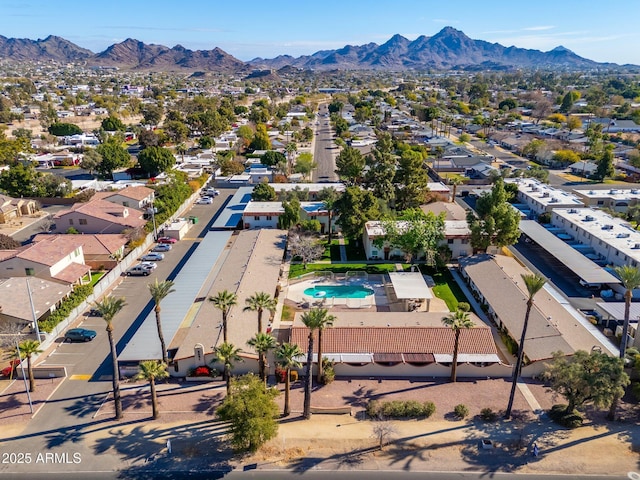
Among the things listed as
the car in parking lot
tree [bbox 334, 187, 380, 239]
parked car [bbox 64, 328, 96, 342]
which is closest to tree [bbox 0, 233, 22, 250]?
the car in parking lot

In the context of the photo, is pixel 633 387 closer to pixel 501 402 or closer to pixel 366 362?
pixel 501 402

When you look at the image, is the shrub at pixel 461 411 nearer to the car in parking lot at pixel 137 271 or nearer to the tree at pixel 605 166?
the car in parking lot at pixel 137 271

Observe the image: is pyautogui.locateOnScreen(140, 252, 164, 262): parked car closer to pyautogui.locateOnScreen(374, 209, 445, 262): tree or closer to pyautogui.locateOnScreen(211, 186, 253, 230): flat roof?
pyautogui.locateOnScreen(211, 186, 253, 230): flat roof

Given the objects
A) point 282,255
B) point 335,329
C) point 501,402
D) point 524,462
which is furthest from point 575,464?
point 282,255

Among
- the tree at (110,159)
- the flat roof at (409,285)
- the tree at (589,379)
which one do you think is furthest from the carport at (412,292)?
the tree at (110,159)

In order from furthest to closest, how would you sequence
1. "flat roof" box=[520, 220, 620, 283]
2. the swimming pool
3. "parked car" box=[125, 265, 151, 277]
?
"parked car" box=[125, 265, 151, 277] → "flat roof" box=[520, 220, 620, 283] → the swimming pool

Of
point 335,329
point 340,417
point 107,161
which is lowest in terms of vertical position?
point 340,417
